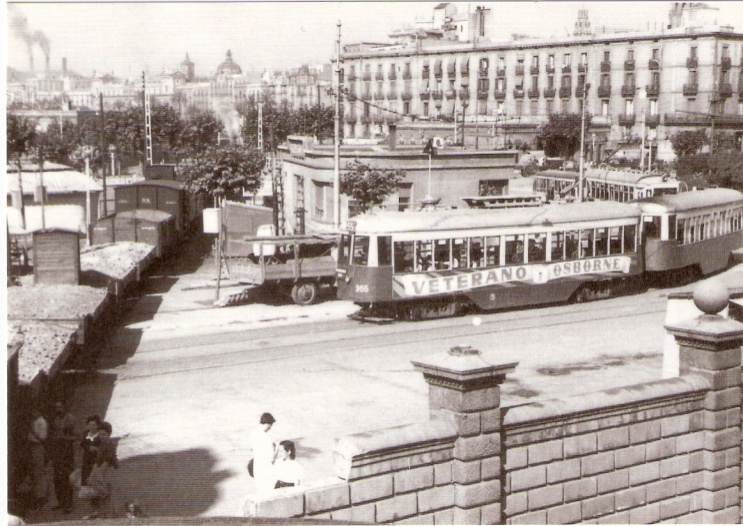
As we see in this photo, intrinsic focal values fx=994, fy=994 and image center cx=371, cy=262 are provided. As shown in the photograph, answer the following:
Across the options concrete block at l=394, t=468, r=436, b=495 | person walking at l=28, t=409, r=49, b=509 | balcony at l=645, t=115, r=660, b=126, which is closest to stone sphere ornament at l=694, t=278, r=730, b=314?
concrete block at l=394, t=468, r=436, b=495

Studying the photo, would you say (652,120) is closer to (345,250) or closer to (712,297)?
(345,250)

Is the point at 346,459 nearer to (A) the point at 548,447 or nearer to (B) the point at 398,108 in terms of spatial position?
(A) the point at 548,447

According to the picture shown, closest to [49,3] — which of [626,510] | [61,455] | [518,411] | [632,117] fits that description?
[61,455]

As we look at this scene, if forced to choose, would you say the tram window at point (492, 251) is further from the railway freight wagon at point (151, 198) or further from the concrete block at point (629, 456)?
the railway freight wagon at point (151, 198)

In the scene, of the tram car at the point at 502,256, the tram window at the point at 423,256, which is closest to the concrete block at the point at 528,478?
the tram car at the point at 502,256

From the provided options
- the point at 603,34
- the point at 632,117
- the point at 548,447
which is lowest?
the point at 548,447
